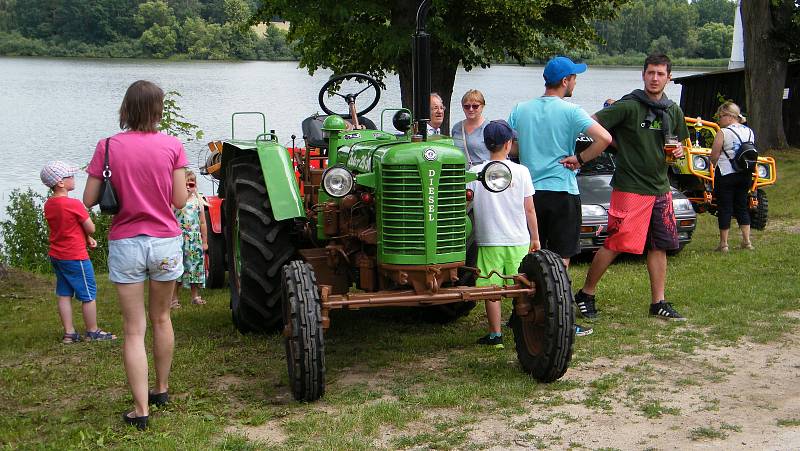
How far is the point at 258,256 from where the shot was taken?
6.46 meters

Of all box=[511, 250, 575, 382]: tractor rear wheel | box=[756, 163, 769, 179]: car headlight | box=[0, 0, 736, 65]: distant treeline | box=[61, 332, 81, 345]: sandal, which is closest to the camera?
box=[511, 250, 575, 382]: tractor rear wheel

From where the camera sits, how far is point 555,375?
5328 millimetres

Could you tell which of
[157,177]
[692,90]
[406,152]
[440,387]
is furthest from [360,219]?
[692,90]

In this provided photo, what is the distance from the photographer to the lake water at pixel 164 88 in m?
22.2

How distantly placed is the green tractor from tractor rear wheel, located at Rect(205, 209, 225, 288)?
257 cm

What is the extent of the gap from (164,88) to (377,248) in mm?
30794

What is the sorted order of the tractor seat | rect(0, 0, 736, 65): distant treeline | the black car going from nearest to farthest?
the tractor seat
the black car
rect(0, 0, 736, 65): distant treeline

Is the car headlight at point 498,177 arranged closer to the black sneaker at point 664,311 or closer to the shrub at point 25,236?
the black sneaker at point 664,311

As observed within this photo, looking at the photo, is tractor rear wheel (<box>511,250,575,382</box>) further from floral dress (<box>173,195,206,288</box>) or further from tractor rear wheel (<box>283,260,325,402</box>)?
floral dress (<box>173,195,206,288</box>)

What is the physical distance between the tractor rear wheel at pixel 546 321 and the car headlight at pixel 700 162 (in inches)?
290

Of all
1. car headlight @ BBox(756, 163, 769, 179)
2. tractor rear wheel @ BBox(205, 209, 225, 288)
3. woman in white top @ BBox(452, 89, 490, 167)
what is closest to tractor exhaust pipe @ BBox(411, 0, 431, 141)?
woman in white top @ BBox(452, 89, 490, 167)

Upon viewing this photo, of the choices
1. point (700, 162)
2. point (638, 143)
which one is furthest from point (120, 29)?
point (638, 143)

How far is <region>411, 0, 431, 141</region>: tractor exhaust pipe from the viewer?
5844 millimetres

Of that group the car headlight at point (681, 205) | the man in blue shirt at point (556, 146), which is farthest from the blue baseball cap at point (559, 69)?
the car headlight at point (681, 205)
